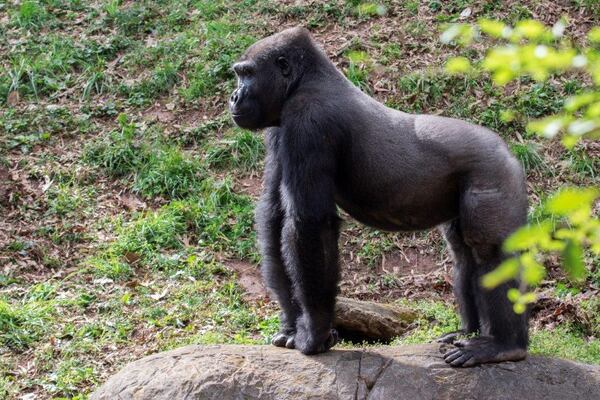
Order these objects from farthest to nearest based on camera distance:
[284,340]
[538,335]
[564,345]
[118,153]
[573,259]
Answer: [118,153]
[538,335]
[564,345]
[284,340]
[573,259]

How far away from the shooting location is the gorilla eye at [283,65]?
6.12 meters

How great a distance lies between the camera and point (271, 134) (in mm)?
6203

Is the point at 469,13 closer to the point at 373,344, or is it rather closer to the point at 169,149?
the point at 169,149

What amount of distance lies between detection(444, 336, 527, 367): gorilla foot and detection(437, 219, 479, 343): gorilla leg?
1.49ft

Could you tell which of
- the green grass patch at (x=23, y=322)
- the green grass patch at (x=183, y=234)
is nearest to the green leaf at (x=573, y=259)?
the green grass patch at (x=23, y=322)

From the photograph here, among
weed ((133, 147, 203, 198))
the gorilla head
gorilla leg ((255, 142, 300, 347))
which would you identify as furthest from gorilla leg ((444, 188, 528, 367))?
weed ((133, 147, 203, 198))

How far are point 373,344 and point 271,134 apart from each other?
2197 mm

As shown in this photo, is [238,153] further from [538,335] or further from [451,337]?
[451,337]

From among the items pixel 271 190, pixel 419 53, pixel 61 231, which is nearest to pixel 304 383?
pixel 271 190

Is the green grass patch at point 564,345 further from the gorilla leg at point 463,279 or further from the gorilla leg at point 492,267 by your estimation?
the gorilla leg at point 492,267

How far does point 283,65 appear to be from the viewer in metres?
6.13

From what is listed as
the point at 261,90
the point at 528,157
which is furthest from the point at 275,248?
the point at 528,157

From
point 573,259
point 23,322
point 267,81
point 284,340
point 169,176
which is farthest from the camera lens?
point 169,176

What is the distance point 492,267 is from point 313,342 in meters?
1.27
